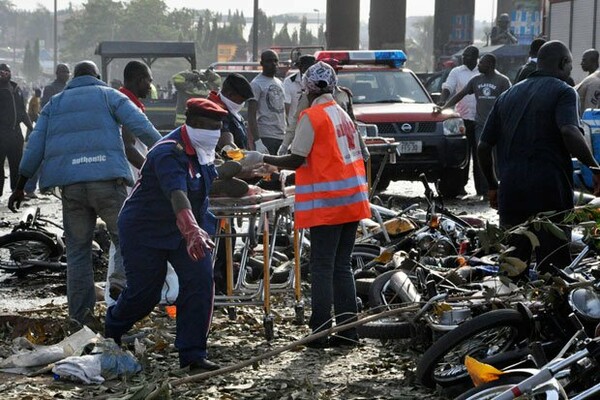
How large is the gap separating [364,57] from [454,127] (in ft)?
→ 5.30

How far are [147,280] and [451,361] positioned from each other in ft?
6.18

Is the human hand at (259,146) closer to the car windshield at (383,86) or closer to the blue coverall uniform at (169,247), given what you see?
the car windshield at (383,86)

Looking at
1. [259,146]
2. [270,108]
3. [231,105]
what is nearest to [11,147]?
[270,108]

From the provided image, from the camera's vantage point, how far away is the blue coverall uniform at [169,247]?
767 centimetres

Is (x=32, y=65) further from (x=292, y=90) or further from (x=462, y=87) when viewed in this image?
(x=292, y=90)

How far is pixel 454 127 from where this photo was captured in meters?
18.1

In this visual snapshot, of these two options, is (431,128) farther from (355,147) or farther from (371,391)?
(371,391)

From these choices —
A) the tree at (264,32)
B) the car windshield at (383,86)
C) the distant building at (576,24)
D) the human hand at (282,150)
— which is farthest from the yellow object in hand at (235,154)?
the tree at (264,32)

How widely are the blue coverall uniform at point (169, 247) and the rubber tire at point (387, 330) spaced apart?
94 cm

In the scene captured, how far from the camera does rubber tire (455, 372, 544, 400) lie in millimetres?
5492

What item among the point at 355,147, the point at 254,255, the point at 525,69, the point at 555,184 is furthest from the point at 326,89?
the point at 525,69

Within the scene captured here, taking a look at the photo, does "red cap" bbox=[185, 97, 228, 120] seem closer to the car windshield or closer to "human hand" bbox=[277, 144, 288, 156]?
"human hand" bbox=[277, 144, 288, 156]

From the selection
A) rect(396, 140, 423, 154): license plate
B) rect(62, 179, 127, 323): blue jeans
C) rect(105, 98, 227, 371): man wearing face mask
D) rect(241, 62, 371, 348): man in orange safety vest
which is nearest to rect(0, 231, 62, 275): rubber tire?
rect(62, 179, 127, 323): blue jeans

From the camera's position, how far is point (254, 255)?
36.5ft
